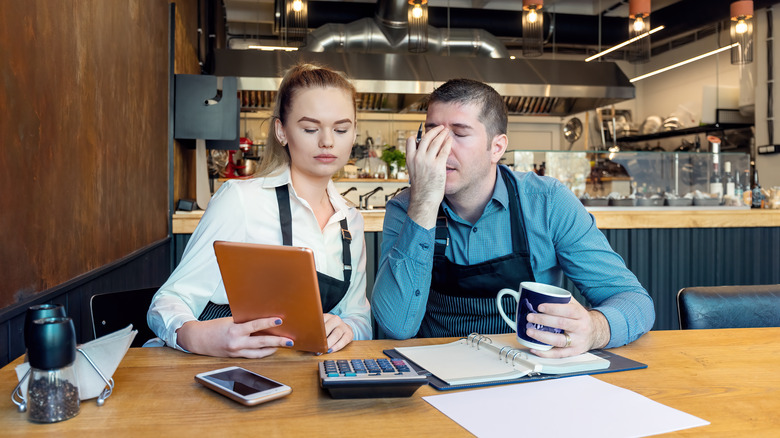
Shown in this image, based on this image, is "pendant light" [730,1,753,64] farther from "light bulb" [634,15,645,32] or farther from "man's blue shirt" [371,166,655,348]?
"man's blue shirt" [371,166,655,348]

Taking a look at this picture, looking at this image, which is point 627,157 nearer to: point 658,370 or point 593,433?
point 658,370

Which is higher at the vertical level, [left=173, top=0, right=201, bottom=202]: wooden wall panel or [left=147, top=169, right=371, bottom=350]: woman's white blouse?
[left=173, top=0, right=201, bottom=202]: wooden wall panel

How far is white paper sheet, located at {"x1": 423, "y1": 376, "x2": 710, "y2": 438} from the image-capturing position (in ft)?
2.46

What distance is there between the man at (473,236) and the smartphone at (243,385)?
0.54m

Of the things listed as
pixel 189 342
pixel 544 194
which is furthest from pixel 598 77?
pixel 189 342

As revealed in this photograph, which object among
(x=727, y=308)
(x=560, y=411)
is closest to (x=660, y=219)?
(x=727, y=308)

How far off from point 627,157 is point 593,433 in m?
3.83

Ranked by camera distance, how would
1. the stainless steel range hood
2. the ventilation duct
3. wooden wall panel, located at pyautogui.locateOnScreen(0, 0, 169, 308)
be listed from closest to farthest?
wooden wall panel, located at pyautogui.locateOnScreen(0, 0, 169, 308)
the stainless steel range hood
the ventilation duct

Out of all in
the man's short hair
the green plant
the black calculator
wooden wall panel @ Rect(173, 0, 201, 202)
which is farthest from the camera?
the green plant

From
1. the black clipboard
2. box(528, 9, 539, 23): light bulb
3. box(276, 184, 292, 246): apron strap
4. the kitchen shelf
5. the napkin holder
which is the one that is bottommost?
the black clipboard

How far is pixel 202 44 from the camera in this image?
4.70 m

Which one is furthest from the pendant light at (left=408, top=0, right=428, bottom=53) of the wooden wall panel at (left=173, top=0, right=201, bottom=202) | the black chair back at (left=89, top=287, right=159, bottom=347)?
the black chair back at (left=89, top=287, right=159, bottom=347)

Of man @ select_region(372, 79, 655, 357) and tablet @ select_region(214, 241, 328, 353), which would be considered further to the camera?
man @ select_region(372, 79, 655, 357)

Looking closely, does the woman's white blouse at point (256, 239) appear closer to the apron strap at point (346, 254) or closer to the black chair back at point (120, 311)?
the apron strap at point (346, 254)
